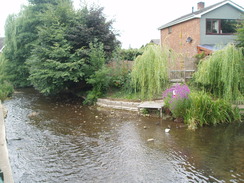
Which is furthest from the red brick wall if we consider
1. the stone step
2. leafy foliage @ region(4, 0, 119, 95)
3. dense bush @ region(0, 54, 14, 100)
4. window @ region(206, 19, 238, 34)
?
dense bush @ region(0, 54, 14, 100)

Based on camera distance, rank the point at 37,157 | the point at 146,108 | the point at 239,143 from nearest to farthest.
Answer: the point at 37,157
the point at 239,143
the point at 146,108

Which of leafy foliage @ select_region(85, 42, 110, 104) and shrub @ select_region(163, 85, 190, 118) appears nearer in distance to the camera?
shrub @ select_region(163, 85, 190, 118)

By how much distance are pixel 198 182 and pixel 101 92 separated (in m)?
9.51

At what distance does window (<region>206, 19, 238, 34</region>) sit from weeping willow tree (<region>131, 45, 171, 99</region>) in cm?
1046

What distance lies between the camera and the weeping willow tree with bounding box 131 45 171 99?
10.0 meters

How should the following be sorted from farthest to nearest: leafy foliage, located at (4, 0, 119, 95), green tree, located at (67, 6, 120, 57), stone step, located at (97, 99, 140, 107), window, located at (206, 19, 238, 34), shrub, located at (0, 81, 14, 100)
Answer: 1. window, located at (206, 19, 238, 34)
2. shrub, located at (0, 81, 14, 100)
3. green tree, located at (67, 6, 120, 57)
4. leafy foliage, located at (4, 0, 119, 95)
5. stone step, located at (97, 99, 140, 107)

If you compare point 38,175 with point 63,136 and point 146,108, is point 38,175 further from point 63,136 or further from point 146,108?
point 146,108

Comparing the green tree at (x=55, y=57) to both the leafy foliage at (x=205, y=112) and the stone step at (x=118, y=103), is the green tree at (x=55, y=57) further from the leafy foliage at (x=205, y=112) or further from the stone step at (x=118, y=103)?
the leafy foliage at (x=205, y=112)

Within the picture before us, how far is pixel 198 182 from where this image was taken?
4.43 meters

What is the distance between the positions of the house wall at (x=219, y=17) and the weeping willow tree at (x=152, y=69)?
32.1 ft

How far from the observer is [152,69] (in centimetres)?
1014

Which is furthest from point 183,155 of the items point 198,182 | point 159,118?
point 159,118

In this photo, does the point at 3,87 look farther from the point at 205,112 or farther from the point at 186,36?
the point at 186,36

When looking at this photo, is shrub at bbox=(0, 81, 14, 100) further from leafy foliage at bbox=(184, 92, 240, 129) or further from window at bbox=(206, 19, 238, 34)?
window at bbox=(206, 19, 238, 34)
